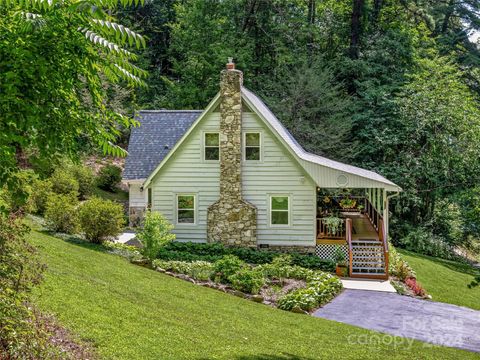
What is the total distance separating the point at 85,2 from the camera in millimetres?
3916

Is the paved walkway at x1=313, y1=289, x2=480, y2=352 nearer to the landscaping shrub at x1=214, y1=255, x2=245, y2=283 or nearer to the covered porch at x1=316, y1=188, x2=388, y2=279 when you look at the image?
the covered porch at x1=316, y1=188, x2=388, y2=279

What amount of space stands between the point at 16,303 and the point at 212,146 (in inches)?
546

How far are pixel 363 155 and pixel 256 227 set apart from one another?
43.2 ft

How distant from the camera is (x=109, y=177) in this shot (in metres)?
28.4

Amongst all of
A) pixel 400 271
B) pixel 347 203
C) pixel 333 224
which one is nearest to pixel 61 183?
pixel 333 224

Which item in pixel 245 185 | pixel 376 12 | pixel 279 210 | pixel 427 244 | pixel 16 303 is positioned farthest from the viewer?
pixel 376 12

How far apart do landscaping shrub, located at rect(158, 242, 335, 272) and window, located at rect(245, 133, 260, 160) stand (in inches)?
143

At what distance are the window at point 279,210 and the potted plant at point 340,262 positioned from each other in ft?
7.50

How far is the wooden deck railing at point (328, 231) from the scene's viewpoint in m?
17.8

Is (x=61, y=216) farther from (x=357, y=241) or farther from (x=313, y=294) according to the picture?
(x=357, y=241)

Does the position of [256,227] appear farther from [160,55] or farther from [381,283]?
[160,55]

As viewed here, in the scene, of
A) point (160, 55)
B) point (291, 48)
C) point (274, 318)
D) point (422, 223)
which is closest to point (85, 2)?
point (274, 318)

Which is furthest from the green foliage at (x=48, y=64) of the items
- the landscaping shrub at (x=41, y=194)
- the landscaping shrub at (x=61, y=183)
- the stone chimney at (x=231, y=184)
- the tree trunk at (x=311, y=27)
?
the tree trunk at (x=311, y=27)

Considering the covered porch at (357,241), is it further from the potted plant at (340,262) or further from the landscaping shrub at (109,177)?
the landscaping shrub at (109,177)
